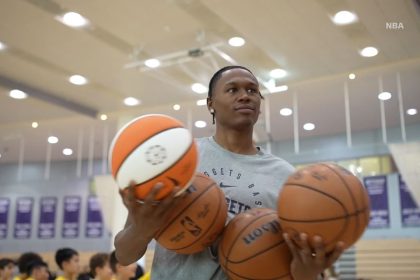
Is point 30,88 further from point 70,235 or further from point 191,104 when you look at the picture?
point 70,235

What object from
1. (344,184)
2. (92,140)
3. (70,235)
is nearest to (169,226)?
(344,184)

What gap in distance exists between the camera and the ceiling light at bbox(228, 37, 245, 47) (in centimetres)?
745

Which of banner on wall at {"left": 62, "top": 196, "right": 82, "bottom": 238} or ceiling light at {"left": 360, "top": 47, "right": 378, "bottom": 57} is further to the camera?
banner on wall at {"left": 62, "top": 196, "right": 82, "bottom": 238}

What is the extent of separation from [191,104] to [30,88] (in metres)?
3.21

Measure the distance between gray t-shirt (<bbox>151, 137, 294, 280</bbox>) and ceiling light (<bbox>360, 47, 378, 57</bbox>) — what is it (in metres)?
6.29

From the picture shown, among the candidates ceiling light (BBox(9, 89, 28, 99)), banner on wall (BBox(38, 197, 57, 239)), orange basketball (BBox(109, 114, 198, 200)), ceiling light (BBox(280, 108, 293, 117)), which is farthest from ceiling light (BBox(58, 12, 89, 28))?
banner on wall (BBox(38, 197, 57, 239))

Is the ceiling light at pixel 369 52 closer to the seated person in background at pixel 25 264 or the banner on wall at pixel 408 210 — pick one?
the banner on wall at pixel 408 210

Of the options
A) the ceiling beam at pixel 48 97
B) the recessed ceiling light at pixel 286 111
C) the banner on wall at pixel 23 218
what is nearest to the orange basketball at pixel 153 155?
the ceiling beam at pixel 48 97

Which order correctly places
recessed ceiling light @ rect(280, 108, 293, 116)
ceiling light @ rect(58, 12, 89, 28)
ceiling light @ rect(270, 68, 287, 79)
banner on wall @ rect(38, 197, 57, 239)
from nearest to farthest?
ceiling light @ rect(58, 12, 89, 28) < ceiling light @ rect(270, 68, 287, 79) < recessed ceiling light @ rect(280, 108, 293, 116) < banner on wall @ rect(38, 197, 57, 239)

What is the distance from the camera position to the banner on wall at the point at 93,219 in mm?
14258

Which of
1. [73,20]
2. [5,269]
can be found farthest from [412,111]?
[5,269]

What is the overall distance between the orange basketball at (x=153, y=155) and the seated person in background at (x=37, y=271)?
504 centimetres

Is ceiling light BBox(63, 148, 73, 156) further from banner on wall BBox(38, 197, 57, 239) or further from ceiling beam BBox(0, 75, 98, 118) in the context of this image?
ceiling beam BBox(0, 75, 98, 118)

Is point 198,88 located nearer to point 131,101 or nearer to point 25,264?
point 131,101
